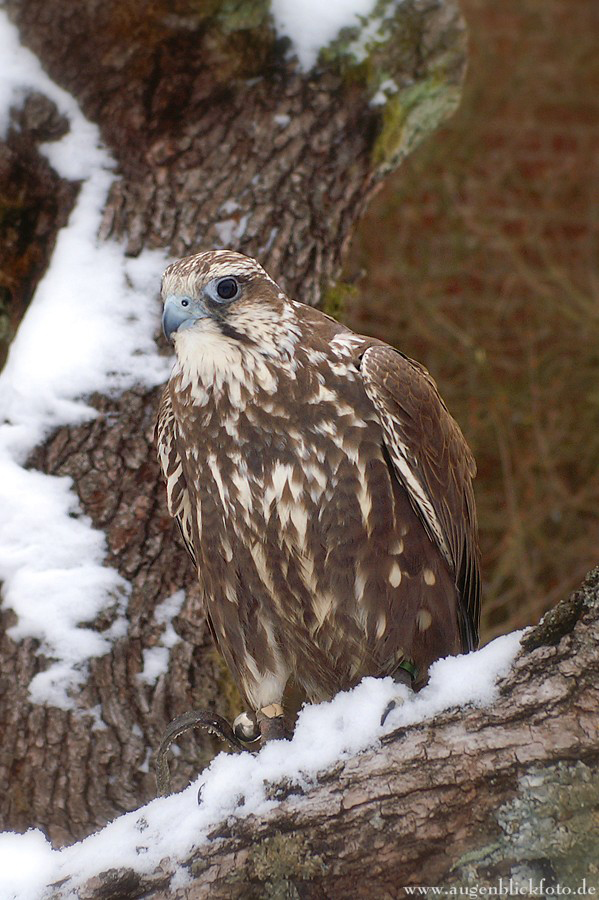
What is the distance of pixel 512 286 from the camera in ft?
18.5

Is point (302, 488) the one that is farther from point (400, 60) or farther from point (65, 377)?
point (400, 60)

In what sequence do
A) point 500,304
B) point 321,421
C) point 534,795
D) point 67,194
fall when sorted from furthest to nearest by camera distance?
1. point 500,304
2. point 67,194
3. point 321,421
4. point 534,795

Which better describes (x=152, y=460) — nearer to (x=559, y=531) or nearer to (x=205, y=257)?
(x=205, y=257)

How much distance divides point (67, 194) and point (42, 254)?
0.22 meters

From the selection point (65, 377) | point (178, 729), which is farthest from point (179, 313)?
point (178, 729)

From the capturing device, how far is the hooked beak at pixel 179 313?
7.87 feet

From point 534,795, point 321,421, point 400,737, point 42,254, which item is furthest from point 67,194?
point 534,795

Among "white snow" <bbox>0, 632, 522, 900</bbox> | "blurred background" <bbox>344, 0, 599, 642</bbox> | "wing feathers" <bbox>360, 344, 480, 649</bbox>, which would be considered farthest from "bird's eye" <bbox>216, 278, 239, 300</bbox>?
"blurred background" <bbox>344, 0, 599, 642</bbox>

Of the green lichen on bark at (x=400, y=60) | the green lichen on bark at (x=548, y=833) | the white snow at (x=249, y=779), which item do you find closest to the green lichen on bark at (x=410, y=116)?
the green lichen on bark at (x=400, y=60)

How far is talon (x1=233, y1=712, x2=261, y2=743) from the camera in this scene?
8.64 feet

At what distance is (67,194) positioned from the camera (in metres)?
3.21

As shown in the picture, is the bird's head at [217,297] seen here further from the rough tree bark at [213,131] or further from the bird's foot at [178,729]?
the bird's foot at [178,729]

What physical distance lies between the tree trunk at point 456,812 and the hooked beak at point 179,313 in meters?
1.13

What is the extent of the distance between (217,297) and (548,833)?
1449 mm
